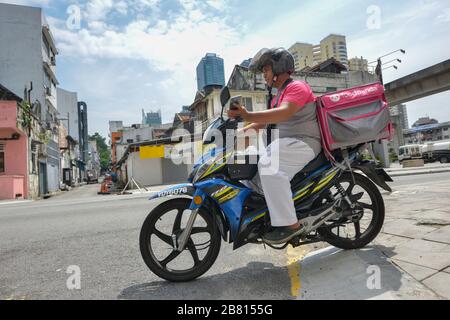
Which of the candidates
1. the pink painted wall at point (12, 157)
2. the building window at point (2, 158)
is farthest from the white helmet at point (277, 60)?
the building window at point (2, 158)

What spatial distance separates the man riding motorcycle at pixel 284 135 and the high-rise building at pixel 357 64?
38.5 metres

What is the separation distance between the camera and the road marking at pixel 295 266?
102 inches

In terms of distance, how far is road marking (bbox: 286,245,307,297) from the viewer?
2602 mm

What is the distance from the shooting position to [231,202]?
9.37 feet

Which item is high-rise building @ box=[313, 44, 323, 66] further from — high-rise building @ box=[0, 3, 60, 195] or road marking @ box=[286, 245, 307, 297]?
road marking @ box=[286, 245, 307, 297]

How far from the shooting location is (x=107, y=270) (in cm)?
332

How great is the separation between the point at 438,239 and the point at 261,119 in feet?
6.97

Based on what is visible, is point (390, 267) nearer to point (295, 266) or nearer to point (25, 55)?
point (295, 266)

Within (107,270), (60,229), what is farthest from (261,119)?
(60,229)

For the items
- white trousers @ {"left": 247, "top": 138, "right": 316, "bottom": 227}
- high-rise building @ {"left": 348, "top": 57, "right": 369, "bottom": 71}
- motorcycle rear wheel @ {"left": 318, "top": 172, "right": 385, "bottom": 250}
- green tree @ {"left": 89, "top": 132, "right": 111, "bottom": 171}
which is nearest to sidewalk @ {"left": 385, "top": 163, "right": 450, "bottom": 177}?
motorcycle rear wheel @ {"left": 318, "top": 172, "right": 385, "bottom": 250}

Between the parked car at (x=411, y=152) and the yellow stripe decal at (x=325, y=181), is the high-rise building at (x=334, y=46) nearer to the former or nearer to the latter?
the parked car at (x=411, y=152)

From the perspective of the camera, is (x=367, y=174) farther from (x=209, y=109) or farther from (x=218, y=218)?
(x=209, y=109)

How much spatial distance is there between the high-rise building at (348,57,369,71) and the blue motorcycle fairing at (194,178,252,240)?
39.1m

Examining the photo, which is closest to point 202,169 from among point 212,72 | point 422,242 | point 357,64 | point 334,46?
point 422,242
